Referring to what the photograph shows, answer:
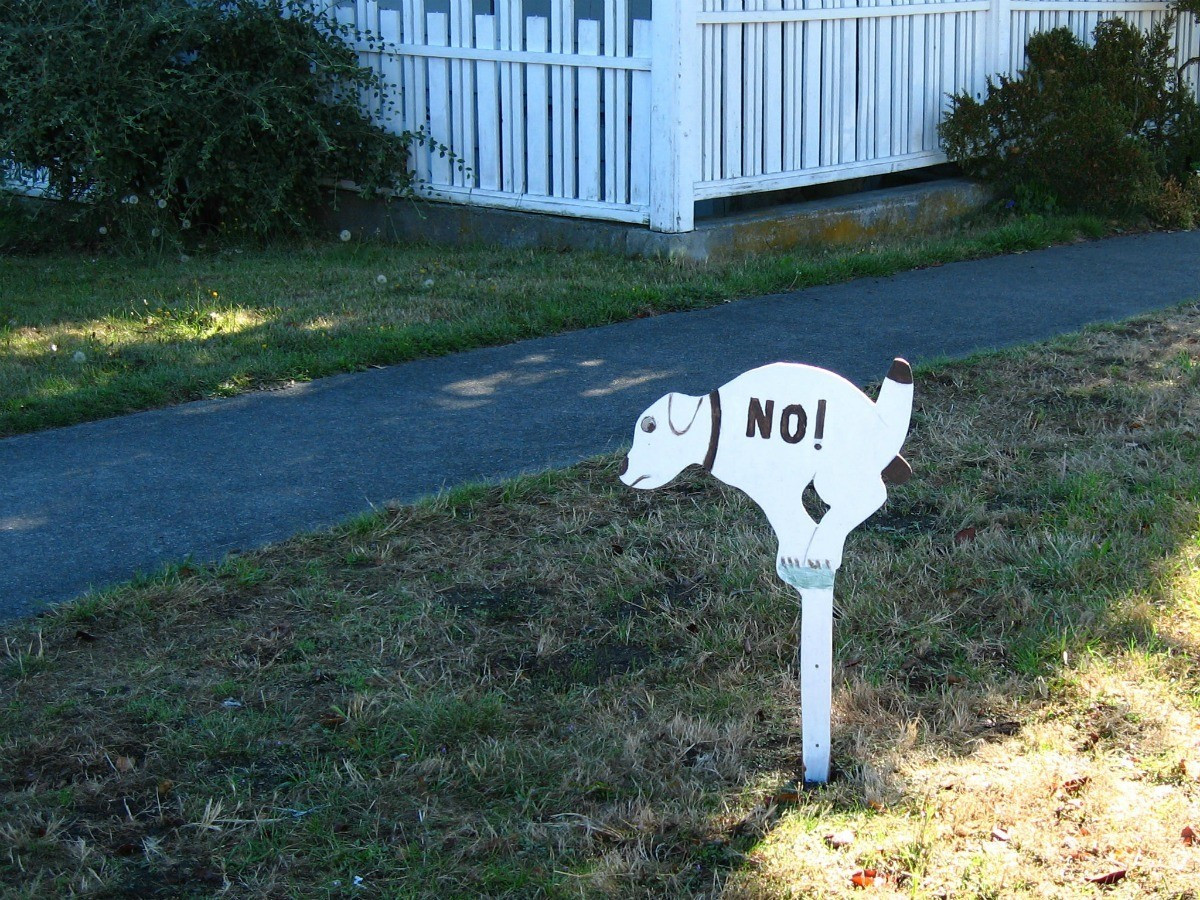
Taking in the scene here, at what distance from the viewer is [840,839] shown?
2863 mm

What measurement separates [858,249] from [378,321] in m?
3.61

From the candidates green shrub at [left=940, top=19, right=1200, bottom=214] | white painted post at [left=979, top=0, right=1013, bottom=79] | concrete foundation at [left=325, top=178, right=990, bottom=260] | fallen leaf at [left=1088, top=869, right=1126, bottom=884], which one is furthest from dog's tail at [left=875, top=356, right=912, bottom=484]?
white painted post at [left=979, top=0, right=1013, bottom=79]

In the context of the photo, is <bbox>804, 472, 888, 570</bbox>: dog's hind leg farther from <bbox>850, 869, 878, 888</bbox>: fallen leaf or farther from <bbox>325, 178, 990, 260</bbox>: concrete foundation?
<bbox>325, 178, 990, 260</bbox>: concrete foundation

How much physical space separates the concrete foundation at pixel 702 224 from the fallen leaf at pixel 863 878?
19.4 feet

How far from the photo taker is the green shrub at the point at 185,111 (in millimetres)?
8828

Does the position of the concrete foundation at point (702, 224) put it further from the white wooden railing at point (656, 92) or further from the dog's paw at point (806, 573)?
the dog's paw at point (806, 573)

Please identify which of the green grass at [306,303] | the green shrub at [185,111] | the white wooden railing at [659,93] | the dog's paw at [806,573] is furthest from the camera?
the green shrub at [185,111]

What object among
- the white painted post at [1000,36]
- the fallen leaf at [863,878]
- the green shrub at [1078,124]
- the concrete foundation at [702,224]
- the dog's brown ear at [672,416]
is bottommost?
the fallen leaf at [863,878]

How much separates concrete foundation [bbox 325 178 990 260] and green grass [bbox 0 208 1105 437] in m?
0.19

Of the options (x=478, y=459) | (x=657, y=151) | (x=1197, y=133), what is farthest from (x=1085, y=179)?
(x=478, y=459)

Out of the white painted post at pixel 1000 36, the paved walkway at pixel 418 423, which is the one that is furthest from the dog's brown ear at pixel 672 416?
the white painted post at pixel 1000 36

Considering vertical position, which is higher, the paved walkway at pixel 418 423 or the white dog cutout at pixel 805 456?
the white dog cutout at pixel 805 456

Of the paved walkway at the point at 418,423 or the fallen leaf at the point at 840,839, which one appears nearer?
the fallen leaf at the point at 840,839

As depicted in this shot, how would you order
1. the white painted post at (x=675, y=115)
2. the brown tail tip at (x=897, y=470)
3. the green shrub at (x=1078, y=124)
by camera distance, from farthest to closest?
the green shrub at (x=1078, y=124) < the white painted post at (x=675, y=115) < the brown tail tip at (x=897, y=470)
